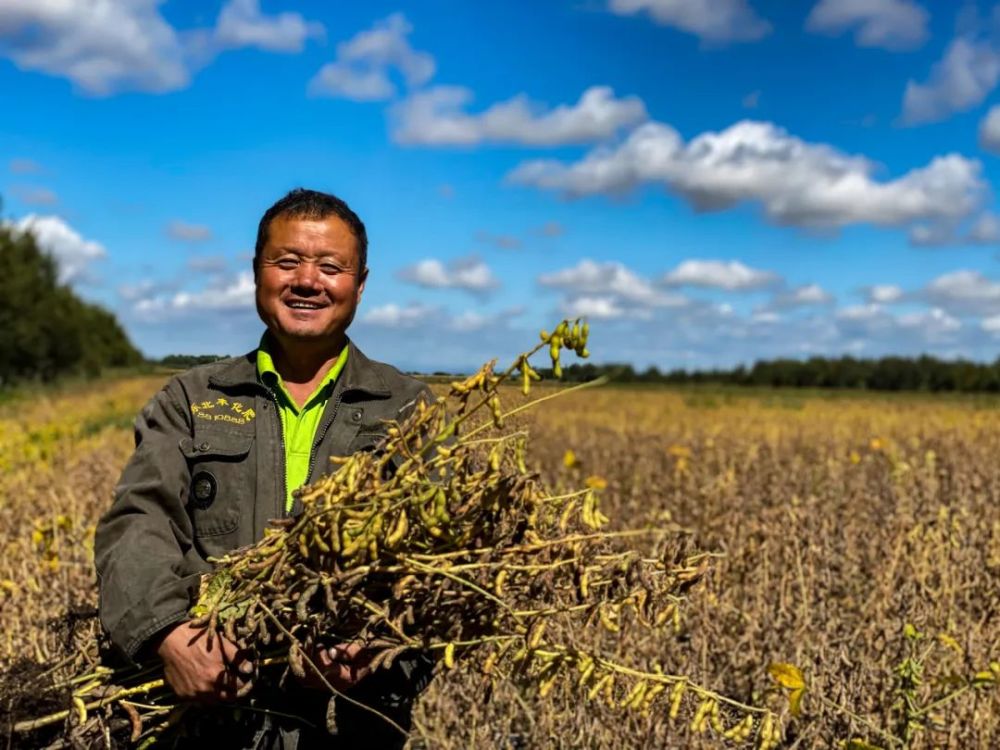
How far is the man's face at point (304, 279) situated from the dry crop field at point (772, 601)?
1.89ft

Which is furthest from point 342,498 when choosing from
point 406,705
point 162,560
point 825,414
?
point 825,414

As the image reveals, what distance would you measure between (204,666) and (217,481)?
51 cm

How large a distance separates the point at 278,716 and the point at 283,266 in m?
1.07

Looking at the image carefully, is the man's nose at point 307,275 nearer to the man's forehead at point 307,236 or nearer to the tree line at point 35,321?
the man's forehead at point 307,236

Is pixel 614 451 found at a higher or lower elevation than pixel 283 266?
lower

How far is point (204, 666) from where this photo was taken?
6.34 feet

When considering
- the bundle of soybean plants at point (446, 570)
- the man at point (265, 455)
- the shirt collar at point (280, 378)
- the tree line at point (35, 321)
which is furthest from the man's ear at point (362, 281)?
the tree line at point (35, 321)

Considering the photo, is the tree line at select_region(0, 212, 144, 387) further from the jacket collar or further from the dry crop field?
the jacket collar

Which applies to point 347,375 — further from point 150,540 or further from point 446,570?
point 446,570

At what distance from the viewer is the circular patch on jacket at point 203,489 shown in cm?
232

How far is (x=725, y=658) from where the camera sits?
3799mm

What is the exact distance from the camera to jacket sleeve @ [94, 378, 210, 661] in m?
2.01

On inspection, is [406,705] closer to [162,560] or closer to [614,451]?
[162,560]

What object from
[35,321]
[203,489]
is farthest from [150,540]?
[35,321]
